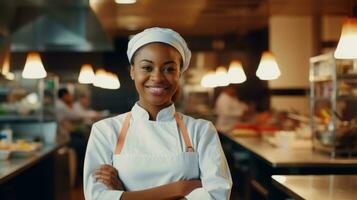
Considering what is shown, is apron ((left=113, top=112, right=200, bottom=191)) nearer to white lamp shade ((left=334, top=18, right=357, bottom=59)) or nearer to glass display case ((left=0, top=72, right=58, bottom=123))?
white lamp shade ((left=334, top=18, right=357, bottom=59))

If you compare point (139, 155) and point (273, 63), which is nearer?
point (139, 155)

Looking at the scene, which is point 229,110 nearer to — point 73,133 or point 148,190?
point 73,133

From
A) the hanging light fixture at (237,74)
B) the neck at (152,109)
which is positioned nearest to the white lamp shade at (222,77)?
the hanging light fixture at (237,74)

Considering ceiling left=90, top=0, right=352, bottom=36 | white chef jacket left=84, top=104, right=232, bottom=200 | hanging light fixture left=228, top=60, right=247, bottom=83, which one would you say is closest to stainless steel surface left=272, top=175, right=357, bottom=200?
white chef jacket left=84, top=104, right=232, bottom=200

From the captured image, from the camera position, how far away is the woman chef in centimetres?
181

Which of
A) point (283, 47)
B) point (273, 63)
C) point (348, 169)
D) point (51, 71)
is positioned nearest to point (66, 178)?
point (273, 63)

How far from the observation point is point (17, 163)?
395 centimetres

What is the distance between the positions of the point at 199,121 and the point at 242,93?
369 inches

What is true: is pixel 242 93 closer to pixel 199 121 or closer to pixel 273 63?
pixel 273 63

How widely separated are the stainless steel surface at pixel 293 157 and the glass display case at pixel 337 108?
120 millimetres

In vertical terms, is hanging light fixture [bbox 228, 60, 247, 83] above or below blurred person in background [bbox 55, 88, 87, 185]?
above

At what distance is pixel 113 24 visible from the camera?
923 centimetres

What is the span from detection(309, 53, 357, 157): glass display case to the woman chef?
2.33 metres

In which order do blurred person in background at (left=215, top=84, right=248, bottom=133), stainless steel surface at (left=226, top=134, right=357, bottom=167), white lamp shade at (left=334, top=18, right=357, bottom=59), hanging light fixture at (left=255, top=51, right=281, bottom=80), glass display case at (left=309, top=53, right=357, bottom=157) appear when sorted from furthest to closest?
blurred person in background at (left=215, top=84, right=248, bottom=133) < hanging light fixture at (left=255, top=51, right=281, bottom=80) < glass display case at (left=309, top=53, right=357, bottom=157) < stainless steel surface at (left=226, top=134, right=357, bottom=167) < white lamp shade at (left=334, top=18, right=357, bottom=59)
